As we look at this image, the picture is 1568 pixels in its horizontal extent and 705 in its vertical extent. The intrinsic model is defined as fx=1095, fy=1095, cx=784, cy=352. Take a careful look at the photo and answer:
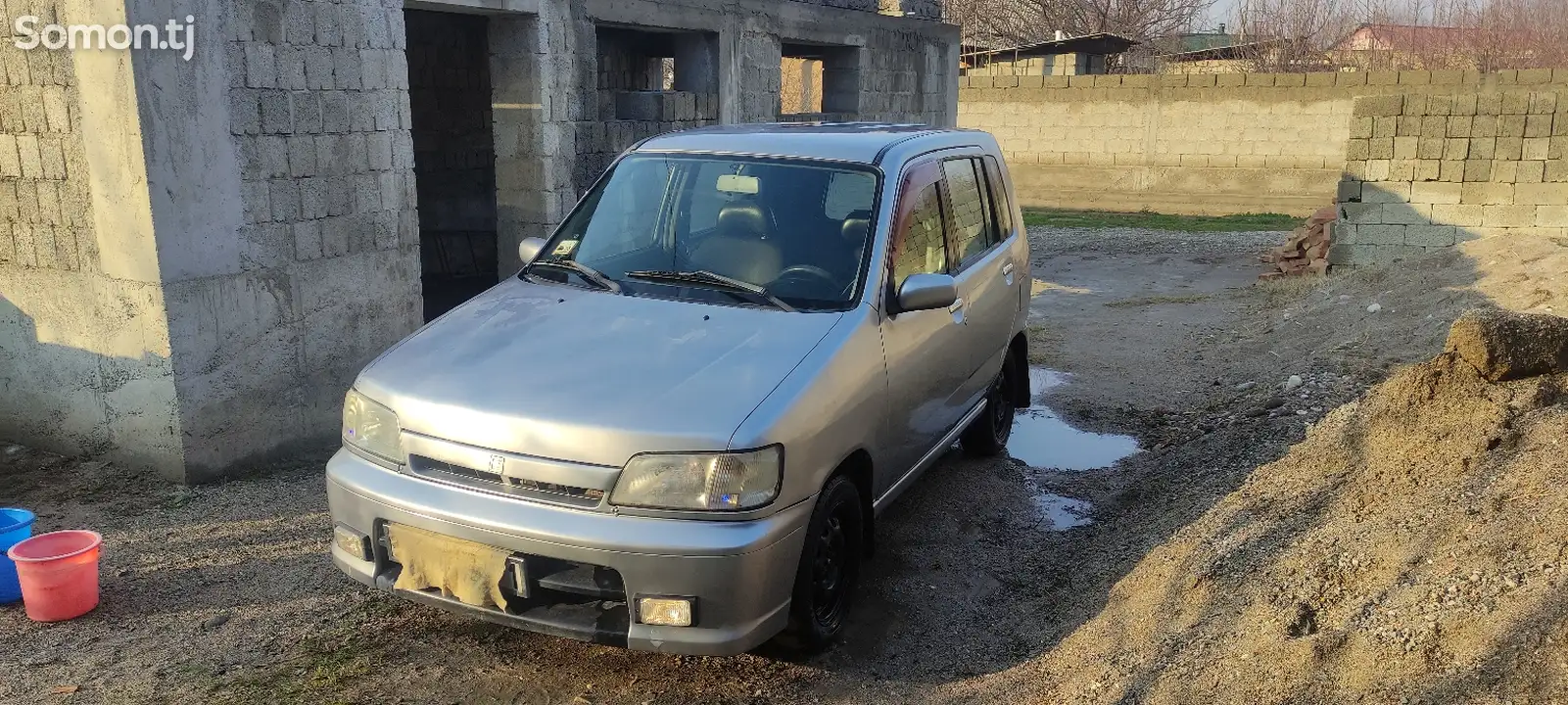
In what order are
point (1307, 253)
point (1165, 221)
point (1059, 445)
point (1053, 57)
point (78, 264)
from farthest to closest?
1. point (1053, 57)
2. point (1165, 221)
3. point (1307, 253)
4. point (1059, 445)
5. point (78, 264)

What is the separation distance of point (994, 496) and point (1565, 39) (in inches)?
1533

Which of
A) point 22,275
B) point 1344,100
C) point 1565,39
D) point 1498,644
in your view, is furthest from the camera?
point 1565,39

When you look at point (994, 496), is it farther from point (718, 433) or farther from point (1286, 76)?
point (1286, 76)

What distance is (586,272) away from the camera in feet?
15.1

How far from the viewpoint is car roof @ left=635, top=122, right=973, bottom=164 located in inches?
191

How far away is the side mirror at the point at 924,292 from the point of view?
14.3 feet

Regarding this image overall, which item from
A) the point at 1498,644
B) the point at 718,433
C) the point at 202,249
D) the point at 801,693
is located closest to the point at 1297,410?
the point at 1498,644

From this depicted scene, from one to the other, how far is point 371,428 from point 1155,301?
9919 mm

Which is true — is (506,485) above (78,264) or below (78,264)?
below

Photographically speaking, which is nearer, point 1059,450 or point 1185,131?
point 1059,450

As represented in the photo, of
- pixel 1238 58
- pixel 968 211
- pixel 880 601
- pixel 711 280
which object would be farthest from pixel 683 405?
pixel 1238 58

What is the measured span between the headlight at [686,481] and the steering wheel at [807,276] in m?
1.13

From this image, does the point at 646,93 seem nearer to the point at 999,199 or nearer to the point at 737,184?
the point at 999,199

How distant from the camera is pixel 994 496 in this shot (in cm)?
590
